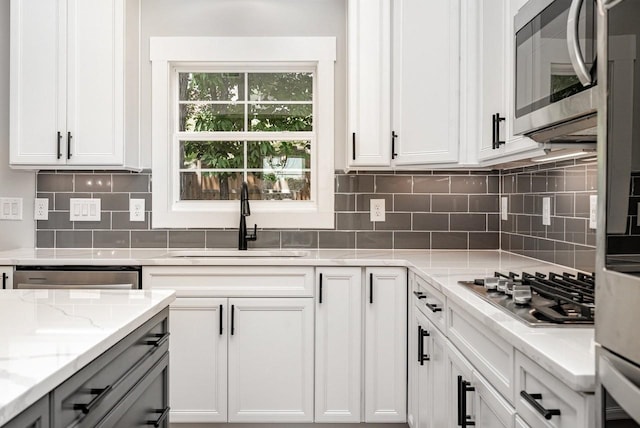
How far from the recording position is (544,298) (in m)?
1.61

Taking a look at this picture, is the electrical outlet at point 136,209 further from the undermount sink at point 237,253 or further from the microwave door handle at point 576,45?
the microwave door handle at point 576,45

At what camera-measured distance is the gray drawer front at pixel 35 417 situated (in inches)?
34.6

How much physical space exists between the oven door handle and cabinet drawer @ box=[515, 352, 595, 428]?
Answer: 98 mm

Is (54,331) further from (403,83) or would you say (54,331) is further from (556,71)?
(403,83)

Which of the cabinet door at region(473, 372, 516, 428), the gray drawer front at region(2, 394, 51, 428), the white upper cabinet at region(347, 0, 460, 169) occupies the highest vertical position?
the white upper cabinet at region(347, 0, 460, 169)

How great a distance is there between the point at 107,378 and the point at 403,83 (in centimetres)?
208

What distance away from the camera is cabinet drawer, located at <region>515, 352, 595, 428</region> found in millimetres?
986

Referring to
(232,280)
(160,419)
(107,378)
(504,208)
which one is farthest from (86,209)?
(504,208)

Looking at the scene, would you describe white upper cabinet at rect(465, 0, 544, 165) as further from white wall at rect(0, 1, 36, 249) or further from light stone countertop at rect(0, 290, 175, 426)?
white wall at rect(0, 1, 36, 249)

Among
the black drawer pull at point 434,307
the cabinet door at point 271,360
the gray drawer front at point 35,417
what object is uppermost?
the gray drawer front at point 35,417

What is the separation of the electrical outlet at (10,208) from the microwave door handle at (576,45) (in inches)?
112

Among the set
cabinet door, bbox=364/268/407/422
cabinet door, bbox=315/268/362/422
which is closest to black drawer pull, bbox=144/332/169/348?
cabinet door, bbox=315/268/362/422

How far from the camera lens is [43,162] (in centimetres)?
296

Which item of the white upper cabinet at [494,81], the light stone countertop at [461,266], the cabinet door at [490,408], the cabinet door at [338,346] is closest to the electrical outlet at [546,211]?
the light stone countertop at [461,266]
